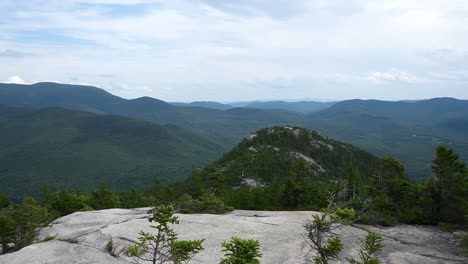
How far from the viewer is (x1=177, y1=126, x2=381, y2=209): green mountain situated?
56.5 m

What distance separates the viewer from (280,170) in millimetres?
108812

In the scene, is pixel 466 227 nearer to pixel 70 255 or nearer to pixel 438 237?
pixel 438 237

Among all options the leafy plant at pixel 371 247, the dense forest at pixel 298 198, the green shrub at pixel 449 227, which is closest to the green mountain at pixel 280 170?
the dense forest at pixel 298 198

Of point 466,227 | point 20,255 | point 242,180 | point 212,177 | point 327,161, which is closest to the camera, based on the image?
point 20,255

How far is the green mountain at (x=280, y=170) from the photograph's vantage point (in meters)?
56.5

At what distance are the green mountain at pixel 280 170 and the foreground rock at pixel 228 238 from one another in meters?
18.2

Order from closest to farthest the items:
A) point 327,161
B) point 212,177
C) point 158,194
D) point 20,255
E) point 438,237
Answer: point 20,255 < point 438,237 < point 212,177 < point 158,194 < point 327,161

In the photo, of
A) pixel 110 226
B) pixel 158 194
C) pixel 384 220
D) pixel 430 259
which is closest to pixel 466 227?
pixel 384 220

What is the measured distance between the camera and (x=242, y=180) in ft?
343

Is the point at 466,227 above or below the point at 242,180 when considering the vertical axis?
above

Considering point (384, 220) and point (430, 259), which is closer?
point (430, 259)

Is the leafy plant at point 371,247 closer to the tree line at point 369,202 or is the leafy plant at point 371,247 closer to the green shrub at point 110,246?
the tree line at point 369,202

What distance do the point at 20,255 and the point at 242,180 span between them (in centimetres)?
8045

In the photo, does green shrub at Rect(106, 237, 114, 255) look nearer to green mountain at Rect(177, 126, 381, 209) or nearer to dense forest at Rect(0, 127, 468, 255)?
dense forest at Rect(0, 127, 468, 255)
